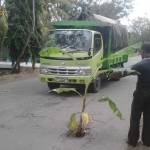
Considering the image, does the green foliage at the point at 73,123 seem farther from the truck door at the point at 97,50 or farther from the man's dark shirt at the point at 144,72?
the truck door at the point at 97,50

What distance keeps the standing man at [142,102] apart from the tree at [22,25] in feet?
49.8

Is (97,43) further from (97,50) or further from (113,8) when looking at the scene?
(113,8)

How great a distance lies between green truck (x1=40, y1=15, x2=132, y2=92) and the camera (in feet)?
51.1

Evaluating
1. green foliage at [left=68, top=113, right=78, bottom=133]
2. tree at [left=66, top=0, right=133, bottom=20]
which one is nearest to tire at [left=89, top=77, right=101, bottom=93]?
green foliage at [left=68, top=113, right=78, bottom=133]

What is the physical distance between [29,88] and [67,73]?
9.77 feet

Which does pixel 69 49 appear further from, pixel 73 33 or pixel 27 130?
pixel 27 130

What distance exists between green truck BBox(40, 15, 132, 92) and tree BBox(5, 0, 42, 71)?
430cm

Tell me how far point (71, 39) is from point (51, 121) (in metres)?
6.14

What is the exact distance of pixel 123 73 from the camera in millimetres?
8742

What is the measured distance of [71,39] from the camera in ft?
55.3

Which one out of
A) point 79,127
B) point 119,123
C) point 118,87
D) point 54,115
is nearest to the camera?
point 79,127

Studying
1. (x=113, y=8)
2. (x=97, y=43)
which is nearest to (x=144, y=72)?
→ (x=97, y=43)

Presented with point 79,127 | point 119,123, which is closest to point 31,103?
point 119,123

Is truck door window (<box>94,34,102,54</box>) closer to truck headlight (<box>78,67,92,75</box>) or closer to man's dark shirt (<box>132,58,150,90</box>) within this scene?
truck headlight (<box>78,67,92,75</box>)
